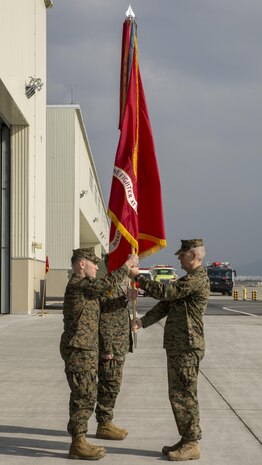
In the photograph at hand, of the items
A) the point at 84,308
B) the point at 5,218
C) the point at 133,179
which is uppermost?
the point at 5,218

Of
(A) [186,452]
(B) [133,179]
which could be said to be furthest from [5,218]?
(A) [186,452]

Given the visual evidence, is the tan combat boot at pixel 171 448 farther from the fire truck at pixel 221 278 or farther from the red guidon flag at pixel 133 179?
the fire truck at pixel 221 278

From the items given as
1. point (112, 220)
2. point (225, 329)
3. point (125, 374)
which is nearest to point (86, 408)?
point (112, 220)

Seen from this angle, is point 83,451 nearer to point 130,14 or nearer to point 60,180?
point 130,14

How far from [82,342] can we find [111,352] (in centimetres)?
70

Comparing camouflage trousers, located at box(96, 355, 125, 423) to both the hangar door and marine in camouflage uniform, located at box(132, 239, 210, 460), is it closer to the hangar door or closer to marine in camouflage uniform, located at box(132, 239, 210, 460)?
marine in camouflage uniform, located at box(132, 239, 210, 460)

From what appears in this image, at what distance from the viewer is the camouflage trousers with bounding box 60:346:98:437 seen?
675cm

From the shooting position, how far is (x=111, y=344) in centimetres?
743

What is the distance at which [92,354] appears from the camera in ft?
22.4

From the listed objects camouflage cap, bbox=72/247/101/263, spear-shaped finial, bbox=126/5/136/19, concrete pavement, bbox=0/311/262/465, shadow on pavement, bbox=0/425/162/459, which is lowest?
shadow on pavement, bbox=0/425/162/459

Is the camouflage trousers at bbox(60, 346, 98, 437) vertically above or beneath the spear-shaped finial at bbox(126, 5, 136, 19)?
beneath

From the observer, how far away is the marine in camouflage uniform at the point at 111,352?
7.43 meters

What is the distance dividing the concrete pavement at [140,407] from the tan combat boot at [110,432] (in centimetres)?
7

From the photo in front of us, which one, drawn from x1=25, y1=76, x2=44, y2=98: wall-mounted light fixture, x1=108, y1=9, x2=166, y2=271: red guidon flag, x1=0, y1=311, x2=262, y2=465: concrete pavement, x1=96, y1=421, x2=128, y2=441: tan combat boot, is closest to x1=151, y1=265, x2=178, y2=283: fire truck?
x1=25, y1=76, x2=44, y2=98: wall-mounted light fixture
